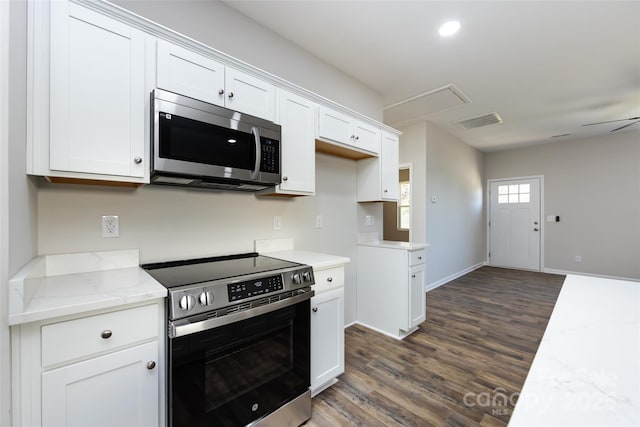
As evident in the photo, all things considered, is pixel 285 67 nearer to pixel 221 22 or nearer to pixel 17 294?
pixel 221 22

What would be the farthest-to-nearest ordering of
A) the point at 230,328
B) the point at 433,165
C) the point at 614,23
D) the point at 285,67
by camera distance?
the point at 433,165 < the point at 285,67 < the point at 614,23 < the point at 230,328

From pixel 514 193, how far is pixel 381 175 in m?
4.87

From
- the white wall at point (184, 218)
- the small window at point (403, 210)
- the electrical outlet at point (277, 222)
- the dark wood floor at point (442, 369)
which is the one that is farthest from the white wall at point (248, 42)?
the small window at point (403, 210)

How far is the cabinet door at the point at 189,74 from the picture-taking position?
1.43 meters

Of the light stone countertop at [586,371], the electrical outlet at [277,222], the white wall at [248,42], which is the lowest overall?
the light stone countertop at [586,371]

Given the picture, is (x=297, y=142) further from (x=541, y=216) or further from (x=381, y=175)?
(x=541, y=216)

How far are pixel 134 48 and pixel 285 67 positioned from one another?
1.30 metres

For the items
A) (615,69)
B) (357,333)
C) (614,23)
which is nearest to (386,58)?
(614,23)

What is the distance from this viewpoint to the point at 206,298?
1204mm

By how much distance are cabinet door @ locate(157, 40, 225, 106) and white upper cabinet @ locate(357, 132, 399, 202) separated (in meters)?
1.70

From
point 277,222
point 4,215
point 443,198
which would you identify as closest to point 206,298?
point 4,215

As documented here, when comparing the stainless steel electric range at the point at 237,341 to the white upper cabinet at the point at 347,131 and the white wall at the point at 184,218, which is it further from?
the white upper cabinet at the point at 347,131

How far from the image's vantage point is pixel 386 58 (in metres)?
2.64

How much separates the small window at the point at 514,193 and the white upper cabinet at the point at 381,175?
4574 millimetres
